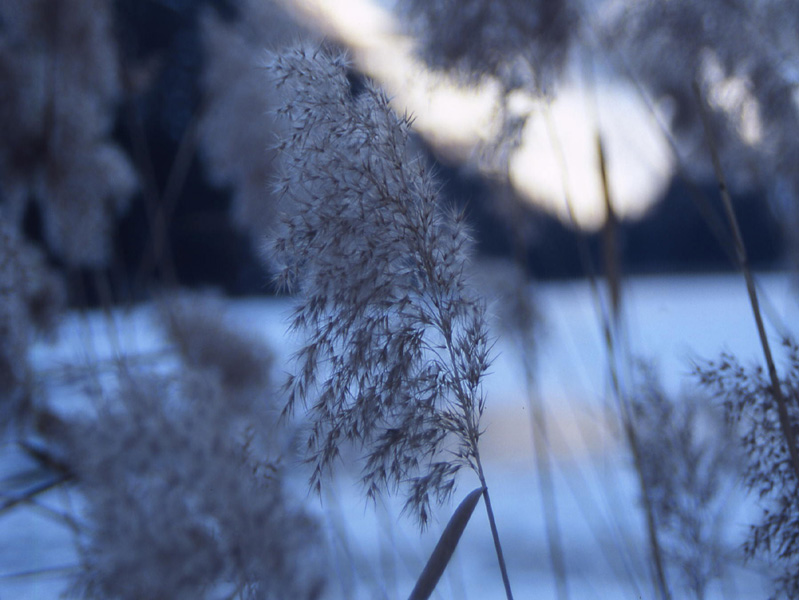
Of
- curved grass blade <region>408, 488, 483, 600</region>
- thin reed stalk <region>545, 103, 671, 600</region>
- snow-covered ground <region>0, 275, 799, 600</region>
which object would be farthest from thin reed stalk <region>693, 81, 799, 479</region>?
curved grass blade <region>408, 488, 483, 600</region>

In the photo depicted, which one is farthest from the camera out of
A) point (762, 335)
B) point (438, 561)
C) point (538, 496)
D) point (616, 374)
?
point (538, 496)

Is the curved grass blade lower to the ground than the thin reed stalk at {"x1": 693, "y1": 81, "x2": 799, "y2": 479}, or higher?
lower

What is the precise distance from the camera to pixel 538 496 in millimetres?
1806

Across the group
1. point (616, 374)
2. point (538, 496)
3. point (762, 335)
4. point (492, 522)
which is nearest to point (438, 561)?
point (492, 522)

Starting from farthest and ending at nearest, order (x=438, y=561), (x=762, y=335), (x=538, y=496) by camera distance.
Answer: (x=538, y=496)
(x=762, y=335)
(x=438, y=561)

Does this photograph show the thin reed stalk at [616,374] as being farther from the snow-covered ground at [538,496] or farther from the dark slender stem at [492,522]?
the dark slender stem at [492,522]

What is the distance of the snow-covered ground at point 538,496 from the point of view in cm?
119

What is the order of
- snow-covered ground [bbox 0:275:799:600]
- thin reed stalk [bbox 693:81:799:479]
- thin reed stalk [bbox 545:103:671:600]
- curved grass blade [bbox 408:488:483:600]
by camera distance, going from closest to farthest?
A: 1. curved grass blade [bbox 408:488:483:600]
2. thin reed stalk [bbox 693:81:799:479]
3. thin reed stalk [bbox 545:103:671:600]
4. snow-covered ground [bbox 0:275:799:600]

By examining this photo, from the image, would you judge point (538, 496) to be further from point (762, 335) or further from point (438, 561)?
point (438, 561)

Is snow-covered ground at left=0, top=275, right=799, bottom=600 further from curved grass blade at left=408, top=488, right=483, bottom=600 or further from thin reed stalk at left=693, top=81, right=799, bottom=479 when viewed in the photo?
curved grass blade at left=408, top=488, right=483, bottom=600

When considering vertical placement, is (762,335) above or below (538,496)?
above

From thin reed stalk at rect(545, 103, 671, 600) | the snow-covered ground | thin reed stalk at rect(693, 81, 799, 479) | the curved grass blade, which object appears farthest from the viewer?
the snow-covered ground

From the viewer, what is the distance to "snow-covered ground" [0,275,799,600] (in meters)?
1.19

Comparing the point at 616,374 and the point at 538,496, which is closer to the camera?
the point at 616,374
